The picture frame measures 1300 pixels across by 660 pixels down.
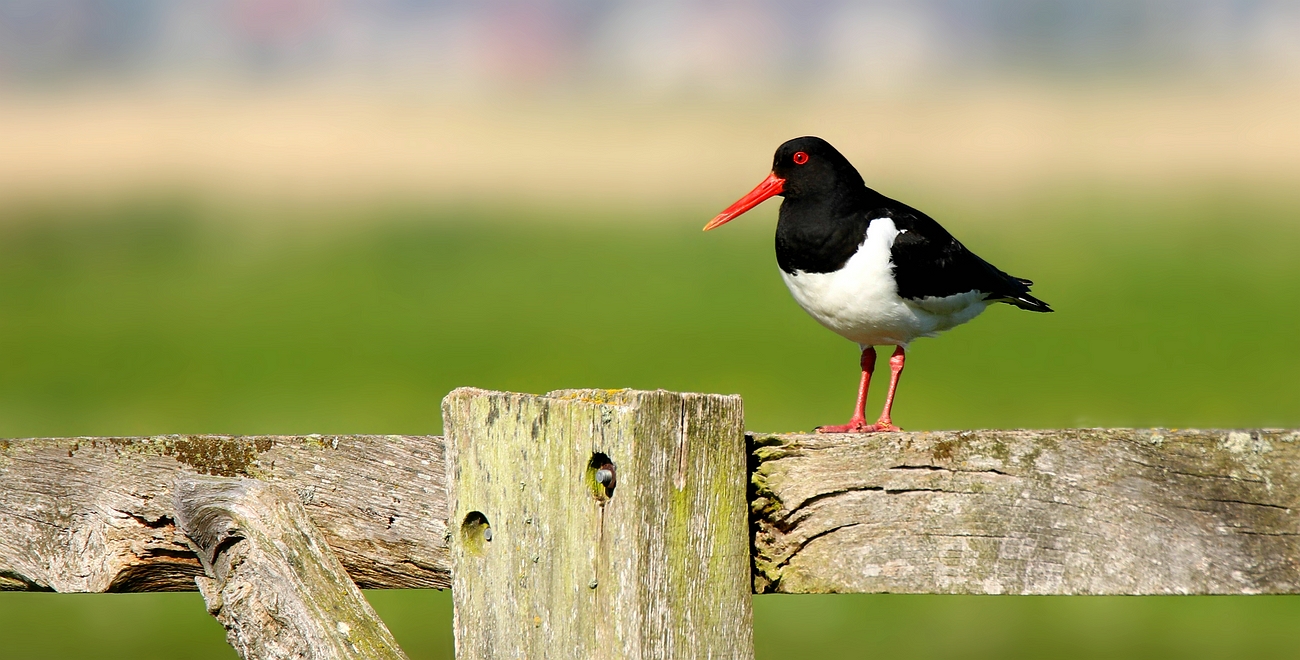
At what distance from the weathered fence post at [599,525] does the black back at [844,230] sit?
2.70m

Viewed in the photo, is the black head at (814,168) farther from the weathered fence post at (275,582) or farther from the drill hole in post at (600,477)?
the drill hole in post at (600,477)

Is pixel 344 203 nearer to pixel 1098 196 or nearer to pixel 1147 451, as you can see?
pixel 1098 196

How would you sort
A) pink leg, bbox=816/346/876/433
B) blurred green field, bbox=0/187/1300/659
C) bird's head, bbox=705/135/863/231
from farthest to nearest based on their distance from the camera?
1. blurred green field, bbox=0/187/1300/659
2. bird's head, bbox=705/135/863/231
3. pink leg, bbox=816/346/876/433

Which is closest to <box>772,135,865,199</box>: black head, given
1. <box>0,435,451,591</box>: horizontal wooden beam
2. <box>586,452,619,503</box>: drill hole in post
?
<box>0,435,451,591</box>: horizontal wooden beam

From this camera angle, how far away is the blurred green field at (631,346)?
35.2 feet

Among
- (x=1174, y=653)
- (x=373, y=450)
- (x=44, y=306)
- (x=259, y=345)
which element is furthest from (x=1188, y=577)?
(x=44, y=306)

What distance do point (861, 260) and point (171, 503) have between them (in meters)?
2.83

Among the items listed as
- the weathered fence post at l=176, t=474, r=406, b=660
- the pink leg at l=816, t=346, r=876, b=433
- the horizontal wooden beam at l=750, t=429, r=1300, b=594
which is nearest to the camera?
A: the horizontal wooden beam at l=750, t=429, r=1300, b=594

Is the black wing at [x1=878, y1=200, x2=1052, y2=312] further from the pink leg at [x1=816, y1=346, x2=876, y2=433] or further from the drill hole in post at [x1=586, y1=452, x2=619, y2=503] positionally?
the drill hole in post at [x1=586, y1=452, x2=619, y2=503]

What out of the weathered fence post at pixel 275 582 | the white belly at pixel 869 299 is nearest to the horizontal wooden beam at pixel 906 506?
the weathered fence post at pixel 275 582

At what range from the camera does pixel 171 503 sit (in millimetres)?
2555

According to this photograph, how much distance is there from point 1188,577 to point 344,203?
139 feet

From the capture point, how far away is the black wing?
4.76m

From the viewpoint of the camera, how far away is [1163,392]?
16562mm
